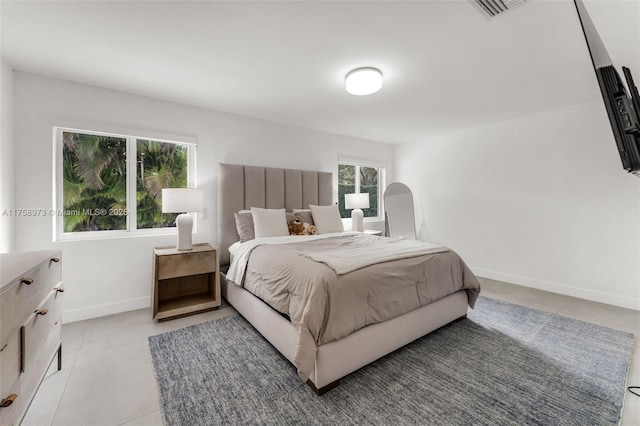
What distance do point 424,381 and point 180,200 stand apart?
8.78ft

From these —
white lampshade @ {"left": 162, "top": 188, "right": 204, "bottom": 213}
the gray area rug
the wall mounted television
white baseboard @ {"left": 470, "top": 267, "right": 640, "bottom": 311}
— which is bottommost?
the gray area rug

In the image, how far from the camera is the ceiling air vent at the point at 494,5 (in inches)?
63.1

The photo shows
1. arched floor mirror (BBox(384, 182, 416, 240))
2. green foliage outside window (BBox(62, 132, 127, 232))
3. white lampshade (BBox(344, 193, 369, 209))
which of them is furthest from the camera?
arched floor mirror (BBox(384, 182, 416, 240))

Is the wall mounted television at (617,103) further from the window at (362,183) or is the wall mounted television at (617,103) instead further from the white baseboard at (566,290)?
the window at (362,183)

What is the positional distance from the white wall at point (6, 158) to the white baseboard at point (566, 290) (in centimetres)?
568

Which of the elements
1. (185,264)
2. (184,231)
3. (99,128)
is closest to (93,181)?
(99,128)

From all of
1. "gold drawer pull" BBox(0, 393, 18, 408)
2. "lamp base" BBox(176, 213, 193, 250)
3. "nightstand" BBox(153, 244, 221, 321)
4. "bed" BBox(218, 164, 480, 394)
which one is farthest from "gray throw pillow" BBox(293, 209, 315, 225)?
"gold drawer pull" BBox(0, 393, 18, 408)

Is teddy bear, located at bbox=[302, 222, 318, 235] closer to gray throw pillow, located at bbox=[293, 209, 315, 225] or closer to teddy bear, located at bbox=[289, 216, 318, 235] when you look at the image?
teddy bear, located at bbox=[289, 216, 318, 235]

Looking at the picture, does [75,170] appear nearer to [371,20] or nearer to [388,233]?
[371,20]

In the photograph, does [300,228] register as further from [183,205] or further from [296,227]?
[183,205]

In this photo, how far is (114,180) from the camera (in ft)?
9.57

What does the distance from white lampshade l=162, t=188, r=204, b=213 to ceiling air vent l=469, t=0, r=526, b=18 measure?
2.81 m

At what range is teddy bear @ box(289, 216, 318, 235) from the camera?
341cm

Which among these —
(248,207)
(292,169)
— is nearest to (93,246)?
(248,207)
